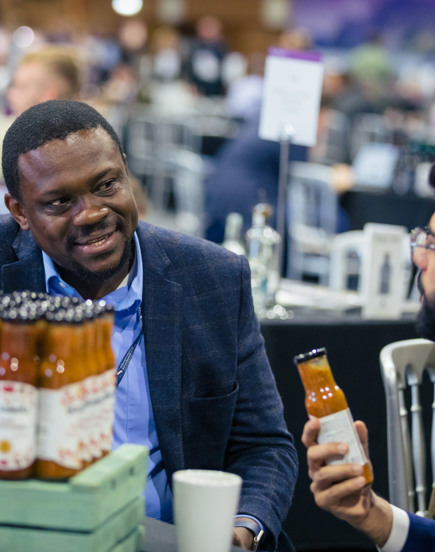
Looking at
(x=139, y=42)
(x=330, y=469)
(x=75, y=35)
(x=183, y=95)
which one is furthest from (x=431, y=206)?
(x=139, y=42)

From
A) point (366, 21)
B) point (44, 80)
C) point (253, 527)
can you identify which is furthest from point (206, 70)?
point (253, 527)

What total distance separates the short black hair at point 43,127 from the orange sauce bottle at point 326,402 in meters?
0.65

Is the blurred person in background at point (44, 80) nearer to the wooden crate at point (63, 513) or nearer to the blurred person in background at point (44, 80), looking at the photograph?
the blurred person in background at point (44, 80)

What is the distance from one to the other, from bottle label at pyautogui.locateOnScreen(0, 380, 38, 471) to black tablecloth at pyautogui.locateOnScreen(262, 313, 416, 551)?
1740mm

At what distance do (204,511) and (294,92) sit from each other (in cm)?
208

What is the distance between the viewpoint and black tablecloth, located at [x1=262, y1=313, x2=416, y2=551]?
2.67 m

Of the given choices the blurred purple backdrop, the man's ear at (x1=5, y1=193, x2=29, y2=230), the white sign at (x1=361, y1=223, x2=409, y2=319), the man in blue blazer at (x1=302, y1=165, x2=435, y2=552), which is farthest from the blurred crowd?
the man in blue blazer at (x1=302, y1=165, x2=435, y2=552)

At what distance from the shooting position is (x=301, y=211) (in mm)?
5449

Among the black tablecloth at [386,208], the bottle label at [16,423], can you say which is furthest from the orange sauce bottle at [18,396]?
the black tablecloth at [386,208]

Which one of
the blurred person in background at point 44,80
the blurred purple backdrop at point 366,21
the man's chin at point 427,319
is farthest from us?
the blurred purple backdrop at point 366,21

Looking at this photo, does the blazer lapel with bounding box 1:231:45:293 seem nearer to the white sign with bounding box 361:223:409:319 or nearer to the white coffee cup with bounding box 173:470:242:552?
the white coffee cup with bounding box 173:470:242:552

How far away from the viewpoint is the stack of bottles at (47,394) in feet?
3.09

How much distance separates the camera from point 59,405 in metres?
0.94

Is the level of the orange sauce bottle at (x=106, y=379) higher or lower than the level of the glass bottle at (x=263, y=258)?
higher
